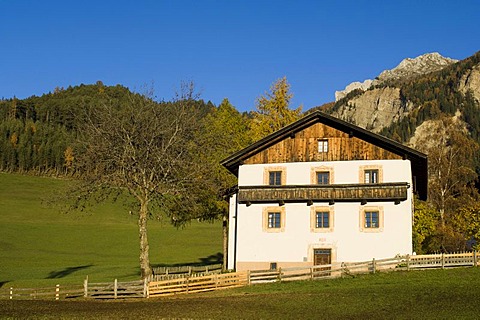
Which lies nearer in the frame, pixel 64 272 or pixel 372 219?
pixel 372 219

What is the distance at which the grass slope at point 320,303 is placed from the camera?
25.0 m

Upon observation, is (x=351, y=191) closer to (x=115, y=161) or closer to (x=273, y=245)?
(x=273, y=245)

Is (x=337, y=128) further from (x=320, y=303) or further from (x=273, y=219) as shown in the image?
(x=320, y=303)

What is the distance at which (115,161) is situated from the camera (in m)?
42.9

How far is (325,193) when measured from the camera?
4331 centimetres

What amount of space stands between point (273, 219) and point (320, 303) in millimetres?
16911

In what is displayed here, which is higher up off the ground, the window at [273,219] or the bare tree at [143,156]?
the bare tree at [143,156]

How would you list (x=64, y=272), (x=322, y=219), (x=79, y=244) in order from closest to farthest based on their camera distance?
(x=322, y=219), (x=64, y=272), (x=79, y=244)

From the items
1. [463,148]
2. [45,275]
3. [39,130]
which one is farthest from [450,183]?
[39,130]

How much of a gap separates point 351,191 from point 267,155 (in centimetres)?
685

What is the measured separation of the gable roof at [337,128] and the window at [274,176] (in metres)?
1.73

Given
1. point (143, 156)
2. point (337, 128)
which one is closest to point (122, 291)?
point (143, 156)

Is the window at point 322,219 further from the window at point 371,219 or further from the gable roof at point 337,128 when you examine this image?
the gable roof at point 337,128

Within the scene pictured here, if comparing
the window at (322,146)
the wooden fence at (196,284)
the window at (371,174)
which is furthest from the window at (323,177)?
the wooden fence at (196,284)
